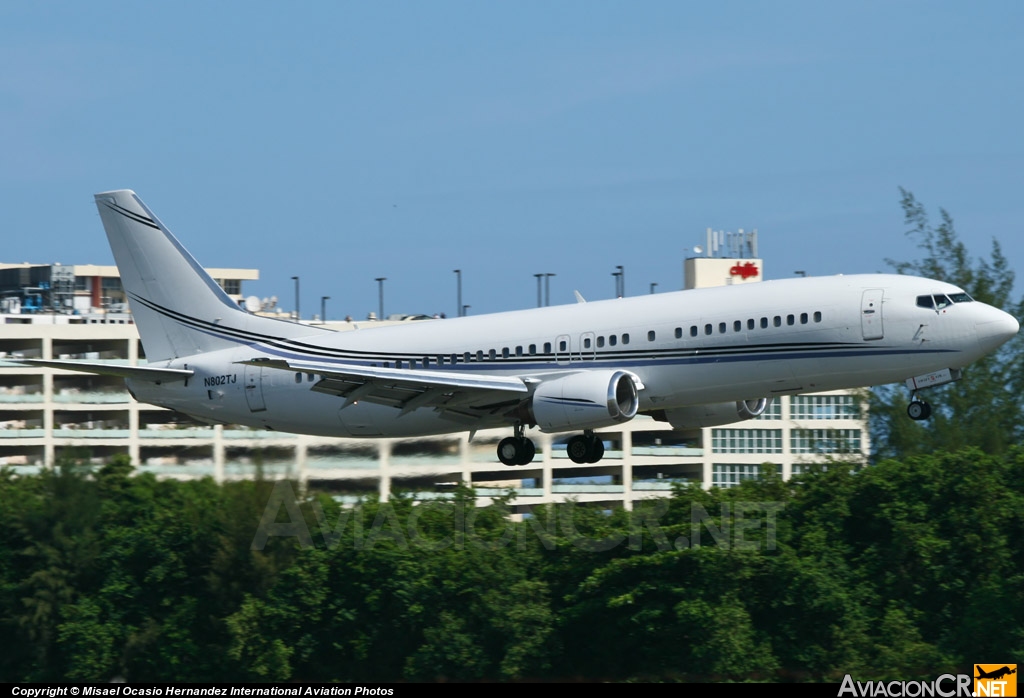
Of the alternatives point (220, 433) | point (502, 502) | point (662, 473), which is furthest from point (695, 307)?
point (662, 473)

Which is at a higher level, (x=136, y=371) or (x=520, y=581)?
(x=136, y=371)

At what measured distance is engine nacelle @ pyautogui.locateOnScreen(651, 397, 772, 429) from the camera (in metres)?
43.7

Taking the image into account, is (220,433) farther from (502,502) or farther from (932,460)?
(932,460)

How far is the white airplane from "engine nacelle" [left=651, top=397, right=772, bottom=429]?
0.05 metres

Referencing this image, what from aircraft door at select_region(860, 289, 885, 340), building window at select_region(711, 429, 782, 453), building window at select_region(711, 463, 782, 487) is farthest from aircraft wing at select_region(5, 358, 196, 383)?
building window at select_region(711, 429, 782, 453)

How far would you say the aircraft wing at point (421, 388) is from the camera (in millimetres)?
39781

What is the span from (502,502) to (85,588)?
75.4ft

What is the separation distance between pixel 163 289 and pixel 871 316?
24.1 metres

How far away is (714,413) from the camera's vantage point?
43875 mm

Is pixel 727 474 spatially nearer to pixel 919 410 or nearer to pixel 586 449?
pixel 586 449

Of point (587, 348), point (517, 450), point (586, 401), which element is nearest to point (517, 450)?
point (517, 450)

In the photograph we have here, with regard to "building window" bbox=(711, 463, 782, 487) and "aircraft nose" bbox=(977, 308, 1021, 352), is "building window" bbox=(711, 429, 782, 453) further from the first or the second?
"aircraft nose" bbox=(977, 308, 1021, 352)

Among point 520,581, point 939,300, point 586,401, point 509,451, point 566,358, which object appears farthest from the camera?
point 520,581

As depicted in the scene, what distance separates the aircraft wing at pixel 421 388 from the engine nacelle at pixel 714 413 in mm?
5525
